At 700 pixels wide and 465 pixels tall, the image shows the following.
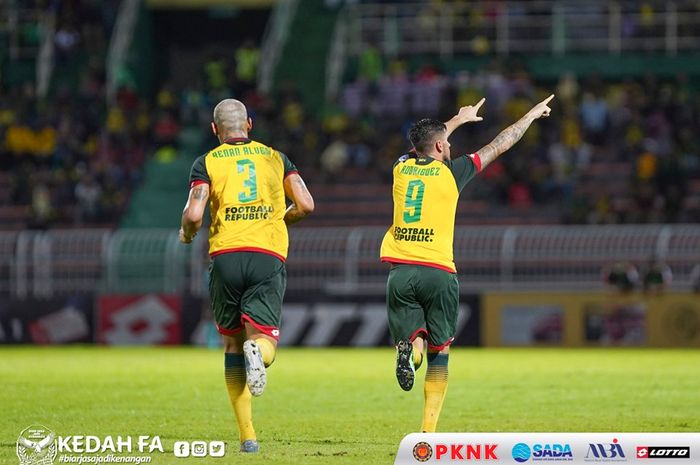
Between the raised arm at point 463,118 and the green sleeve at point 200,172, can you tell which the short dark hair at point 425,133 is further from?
the green sleeve at point 200,172

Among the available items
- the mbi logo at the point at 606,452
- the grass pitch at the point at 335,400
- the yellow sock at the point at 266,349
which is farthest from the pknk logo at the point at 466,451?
the yellow sock at the point at 266,349

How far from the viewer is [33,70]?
39.4 metres

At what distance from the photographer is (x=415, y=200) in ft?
38.1

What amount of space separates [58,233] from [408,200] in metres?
19.0

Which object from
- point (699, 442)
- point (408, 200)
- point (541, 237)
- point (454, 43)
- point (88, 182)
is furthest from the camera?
point (454, 43)

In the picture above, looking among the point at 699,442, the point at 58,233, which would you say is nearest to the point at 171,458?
→ the point at 699,442

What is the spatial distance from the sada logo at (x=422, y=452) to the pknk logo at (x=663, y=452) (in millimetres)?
1192

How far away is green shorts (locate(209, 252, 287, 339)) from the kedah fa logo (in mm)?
1467

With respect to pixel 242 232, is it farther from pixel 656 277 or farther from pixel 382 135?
pixel 382 135

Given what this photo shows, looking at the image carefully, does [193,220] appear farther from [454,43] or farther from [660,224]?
[454,43]

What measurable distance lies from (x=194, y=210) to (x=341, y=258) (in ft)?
58.6

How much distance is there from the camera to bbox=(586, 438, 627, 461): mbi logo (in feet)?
29.7

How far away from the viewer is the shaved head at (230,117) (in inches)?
446

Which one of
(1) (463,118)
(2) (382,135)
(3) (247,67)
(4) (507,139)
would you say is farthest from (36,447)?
(3) (247,67)
